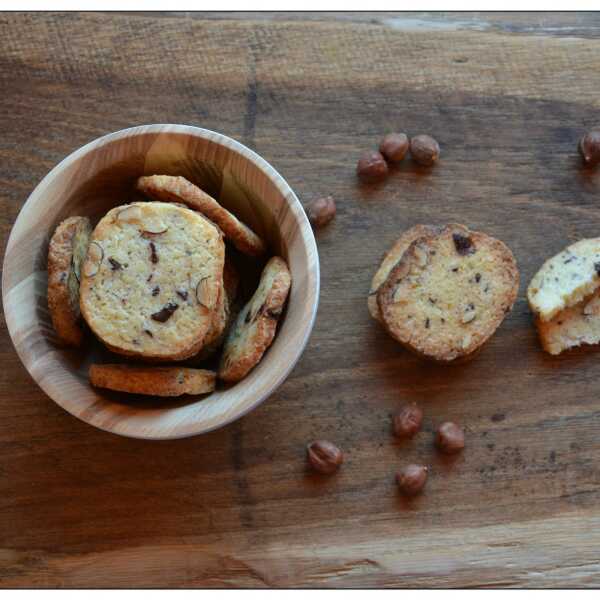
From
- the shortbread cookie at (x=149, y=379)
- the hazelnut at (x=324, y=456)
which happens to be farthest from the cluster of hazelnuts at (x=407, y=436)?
the shortbread cookie at (x=149, y=379)

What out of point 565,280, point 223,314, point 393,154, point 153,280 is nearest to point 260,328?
point 223,314

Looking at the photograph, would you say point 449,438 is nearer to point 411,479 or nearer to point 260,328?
point 411,479

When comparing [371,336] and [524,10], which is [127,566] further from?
[524,10]

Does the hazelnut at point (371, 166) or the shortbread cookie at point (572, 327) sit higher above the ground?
the hazelnut at point (371, 166)

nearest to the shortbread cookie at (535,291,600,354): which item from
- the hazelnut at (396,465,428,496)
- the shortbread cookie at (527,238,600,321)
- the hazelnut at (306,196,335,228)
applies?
the shortbread cookie at (527,238,600,321)

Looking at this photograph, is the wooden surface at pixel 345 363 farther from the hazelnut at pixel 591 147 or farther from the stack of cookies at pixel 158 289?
the stack of cookies at pixel 158 289

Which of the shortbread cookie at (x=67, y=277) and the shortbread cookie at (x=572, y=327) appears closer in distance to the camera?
the shortbread cookie at (x=67, y=277)

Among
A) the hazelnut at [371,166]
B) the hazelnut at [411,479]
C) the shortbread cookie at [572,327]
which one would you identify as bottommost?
the hazelnut at [411,479]
